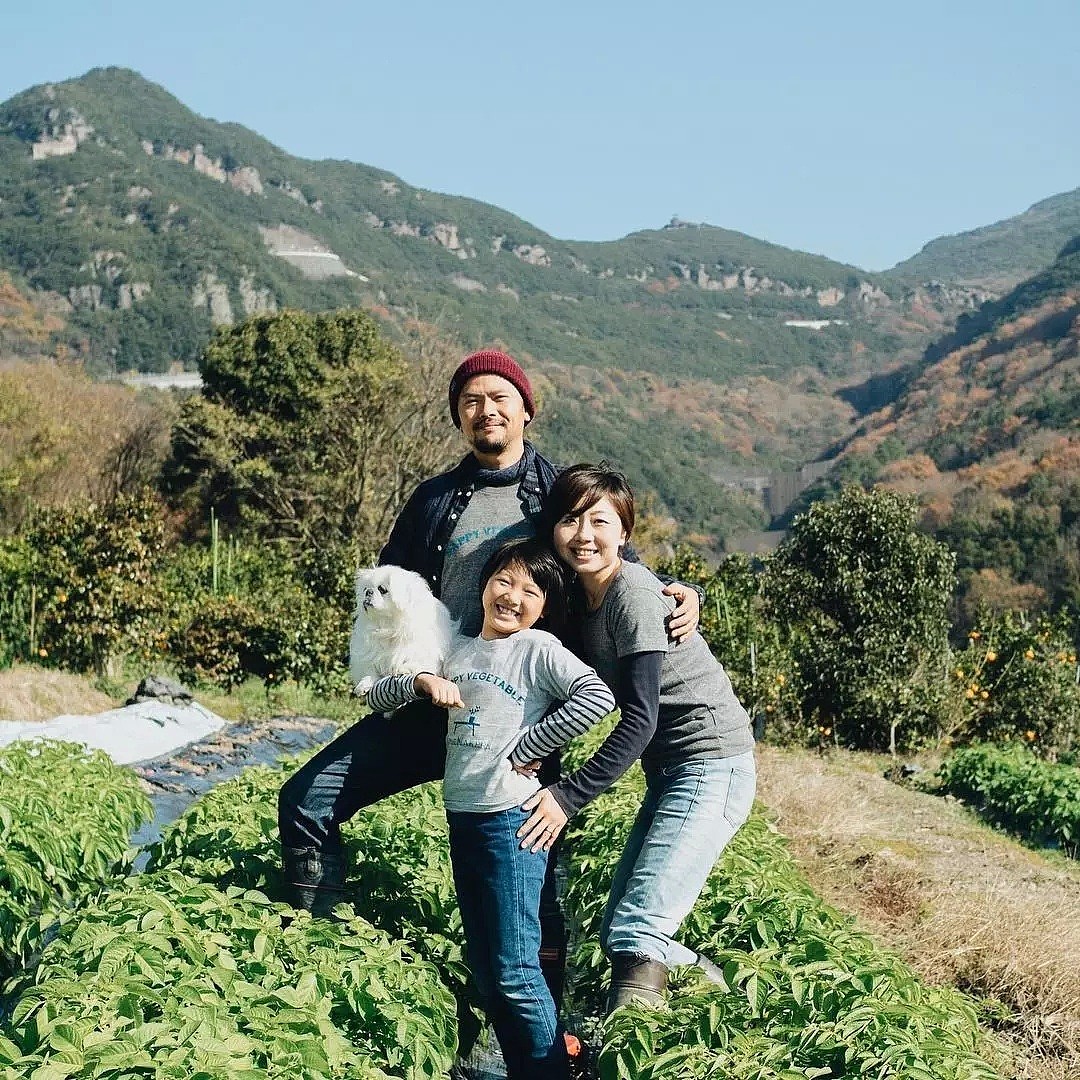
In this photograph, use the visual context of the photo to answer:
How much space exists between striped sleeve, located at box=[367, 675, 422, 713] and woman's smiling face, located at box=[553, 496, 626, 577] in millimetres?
521

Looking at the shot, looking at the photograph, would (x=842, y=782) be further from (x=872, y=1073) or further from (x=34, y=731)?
(x=872, y=1073)

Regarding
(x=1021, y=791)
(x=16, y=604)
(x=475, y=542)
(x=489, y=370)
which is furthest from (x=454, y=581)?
(x=16, y=604)

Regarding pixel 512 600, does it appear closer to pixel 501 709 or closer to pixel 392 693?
pixel 501 709

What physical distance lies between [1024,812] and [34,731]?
27.8 ft

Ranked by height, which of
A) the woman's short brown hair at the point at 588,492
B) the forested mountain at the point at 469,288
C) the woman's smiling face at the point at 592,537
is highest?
the forested mountain at the point at 469,288

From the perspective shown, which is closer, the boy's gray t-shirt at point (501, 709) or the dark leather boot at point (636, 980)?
the boy's gray t-shirt at point (501, 709)

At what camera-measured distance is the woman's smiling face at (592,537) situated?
10.5 ft

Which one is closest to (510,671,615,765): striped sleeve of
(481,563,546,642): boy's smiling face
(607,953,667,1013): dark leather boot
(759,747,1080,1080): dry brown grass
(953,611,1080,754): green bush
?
(481,563,546,642): boy's smiling face

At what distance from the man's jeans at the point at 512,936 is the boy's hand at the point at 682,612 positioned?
0.63 metres

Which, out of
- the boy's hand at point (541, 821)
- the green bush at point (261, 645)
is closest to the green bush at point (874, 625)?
the green bush at point (261, 645)

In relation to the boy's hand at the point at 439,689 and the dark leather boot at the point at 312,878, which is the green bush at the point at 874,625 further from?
the boy's hand at the point at 439,689

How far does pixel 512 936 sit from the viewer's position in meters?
3.12

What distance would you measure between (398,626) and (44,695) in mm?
9247

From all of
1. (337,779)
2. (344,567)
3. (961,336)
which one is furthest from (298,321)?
(961,336)
